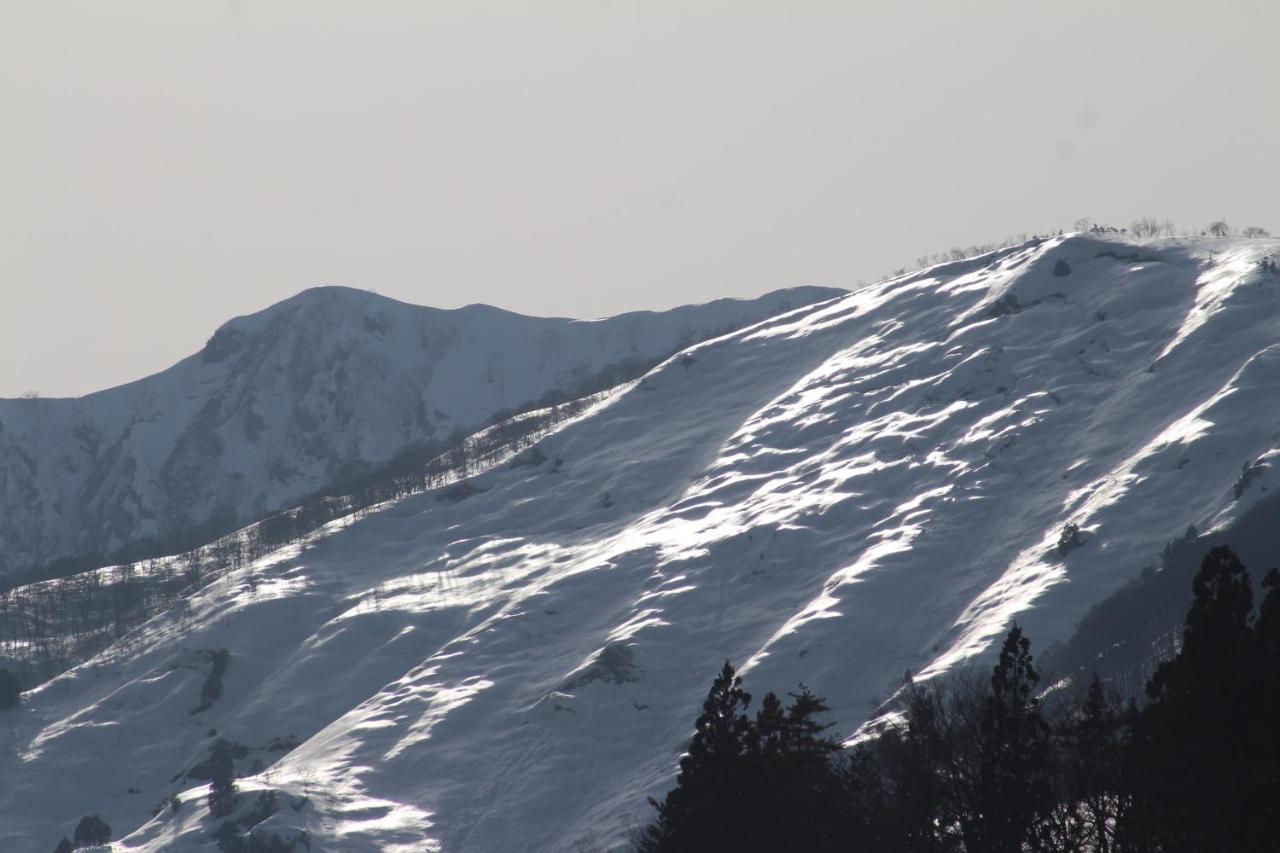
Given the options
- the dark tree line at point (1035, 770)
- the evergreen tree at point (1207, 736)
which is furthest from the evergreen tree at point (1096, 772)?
the evergreen tree at point (1207, 736)

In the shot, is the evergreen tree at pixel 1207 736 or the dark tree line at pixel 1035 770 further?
the dark tree line at pixel 1035 770

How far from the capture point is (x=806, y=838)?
61344 millimetres

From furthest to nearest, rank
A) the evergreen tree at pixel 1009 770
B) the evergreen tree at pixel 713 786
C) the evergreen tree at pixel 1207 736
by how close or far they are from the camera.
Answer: the evergreen tree at pixel 713 786 → the evergreen tree at pixel 1009 770 → the evergreen tree at pixel 1207 736

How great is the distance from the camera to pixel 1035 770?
175 feet

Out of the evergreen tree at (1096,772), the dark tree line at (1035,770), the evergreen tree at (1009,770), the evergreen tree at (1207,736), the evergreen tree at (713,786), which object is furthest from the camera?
the evergreen tree at (713,786)

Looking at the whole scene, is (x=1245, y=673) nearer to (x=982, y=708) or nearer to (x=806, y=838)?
(x=982, y=708)

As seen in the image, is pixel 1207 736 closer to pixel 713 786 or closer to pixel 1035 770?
pixel 1035 770

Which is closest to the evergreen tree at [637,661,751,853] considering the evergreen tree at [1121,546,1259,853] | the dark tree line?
the dark tree line

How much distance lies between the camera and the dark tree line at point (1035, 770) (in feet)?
147

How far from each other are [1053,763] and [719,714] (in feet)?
45.5

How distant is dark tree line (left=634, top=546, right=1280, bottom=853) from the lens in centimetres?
4478

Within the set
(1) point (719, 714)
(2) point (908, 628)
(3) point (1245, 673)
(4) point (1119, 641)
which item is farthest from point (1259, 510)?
(3) point (1245, 673)

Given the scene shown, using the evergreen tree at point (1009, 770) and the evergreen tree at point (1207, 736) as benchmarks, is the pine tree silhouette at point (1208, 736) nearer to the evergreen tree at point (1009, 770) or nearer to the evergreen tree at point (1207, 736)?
the evergreen tree at point (1207, 736)

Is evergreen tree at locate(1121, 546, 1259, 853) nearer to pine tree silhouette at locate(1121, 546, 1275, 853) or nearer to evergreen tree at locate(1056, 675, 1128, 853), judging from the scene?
pine tree silhouette at locate(1121, 546, 1275, 853)
